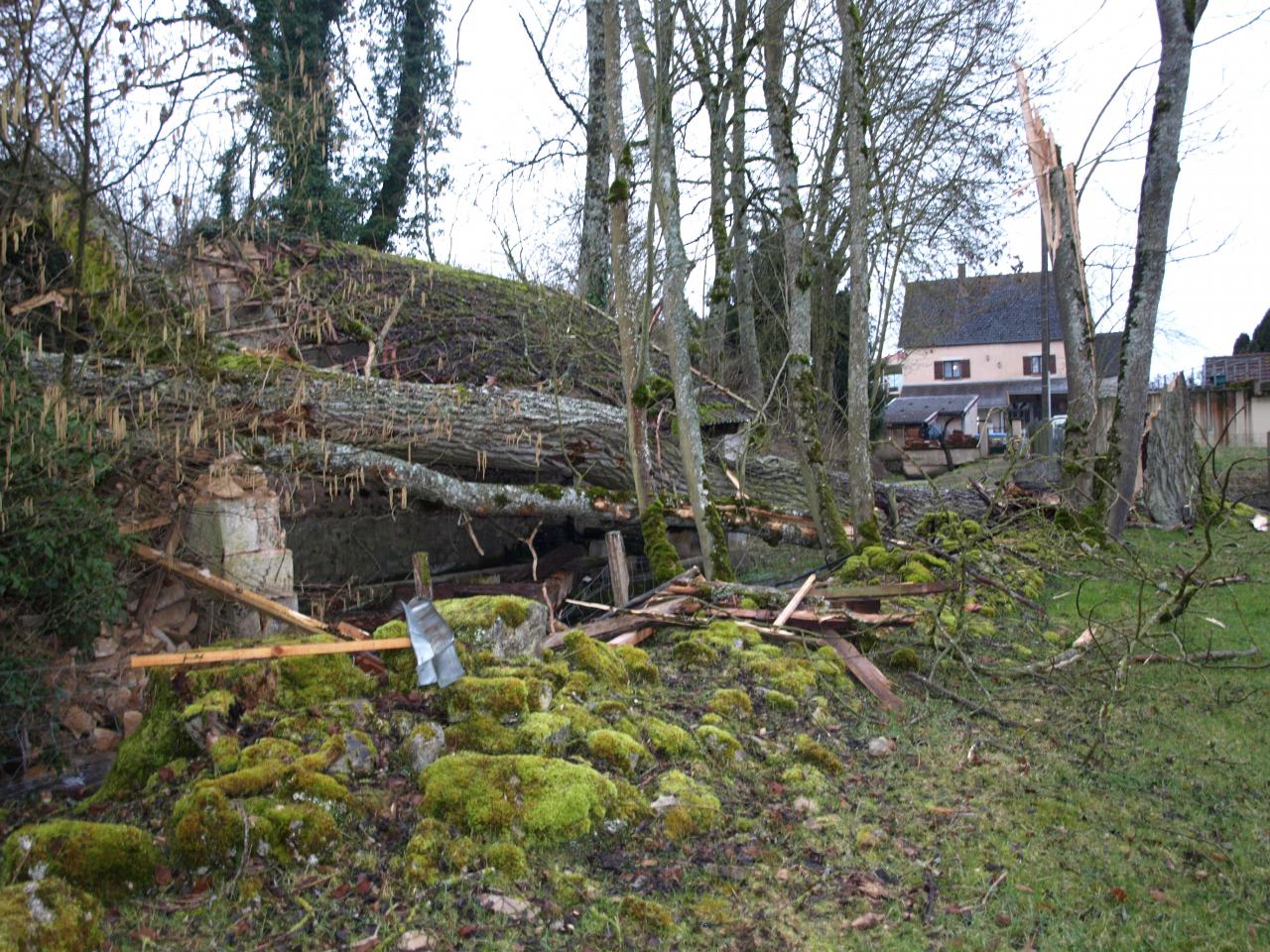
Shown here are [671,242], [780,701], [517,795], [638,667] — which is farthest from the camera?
[671,242]

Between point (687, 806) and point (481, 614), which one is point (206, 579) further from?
point (687, 806)

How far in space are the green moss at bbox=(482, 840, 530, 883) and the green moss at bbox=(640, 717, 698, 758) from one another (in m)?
1.25

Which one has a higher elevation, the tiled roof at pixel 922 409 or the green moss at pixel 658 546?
the tiled roof at pixel 922 409

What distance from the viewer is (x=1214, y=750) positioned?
5434 millimetres

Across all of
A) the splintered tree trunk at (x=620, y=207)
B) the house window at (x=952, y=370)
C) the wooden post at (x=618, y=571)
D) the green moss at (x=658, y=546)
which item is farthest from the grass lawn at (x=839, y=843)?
the house window at (x=952, y=370)

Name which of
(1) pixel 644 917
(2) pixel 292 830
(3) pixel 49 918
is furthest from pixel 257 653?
(1) pixel 644 917

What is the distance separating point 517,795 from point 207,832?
1191mm

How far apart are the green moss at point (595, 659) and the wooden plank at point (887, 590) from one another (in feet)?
8.48

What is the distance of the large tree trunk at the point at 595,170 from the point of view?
571 inches

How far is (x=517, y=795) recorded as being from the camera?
13.6ft

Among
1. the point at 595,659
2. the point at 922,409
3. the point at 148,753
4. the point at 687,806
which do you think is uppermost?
the point at 922,409

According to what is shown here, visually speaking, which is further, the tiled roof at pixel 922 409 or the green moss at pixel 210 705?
the tiled roof at pixel 922 409

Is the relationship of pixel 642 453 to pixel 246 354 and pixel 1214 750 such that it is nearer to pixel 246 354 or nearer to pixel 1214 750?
pixel 246 354

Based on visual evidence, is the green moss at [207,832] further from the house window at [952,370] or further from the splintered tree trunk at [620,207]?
the house window at [952,370]
